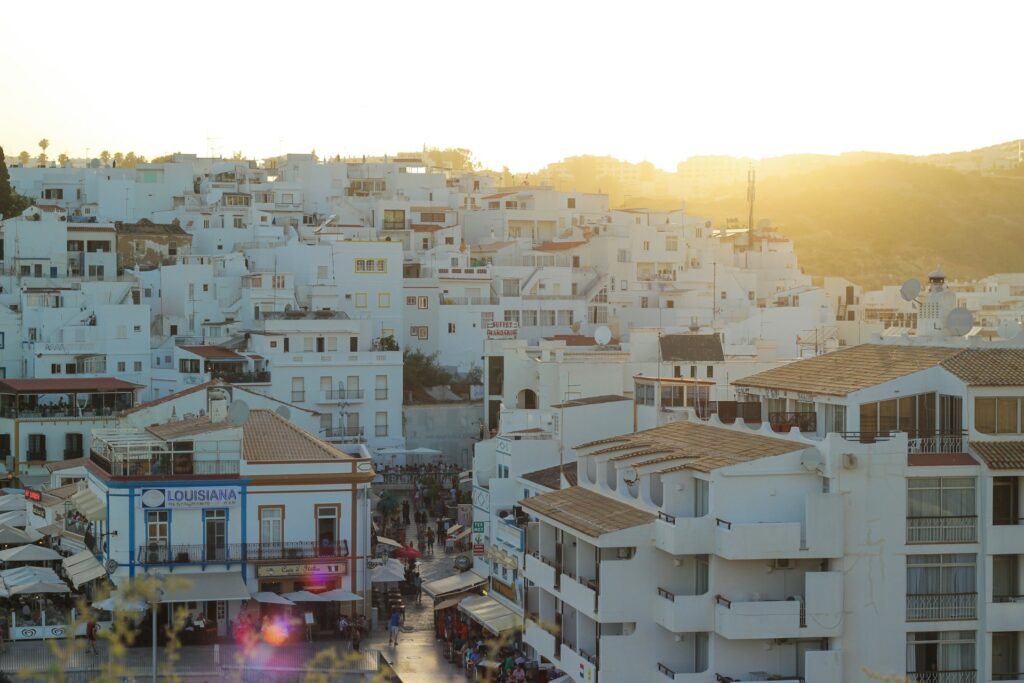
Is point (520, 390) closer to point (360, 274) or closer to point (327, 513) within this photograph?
point (360, 274)

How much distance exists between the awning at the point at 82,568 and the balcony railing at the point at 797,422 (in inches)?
683

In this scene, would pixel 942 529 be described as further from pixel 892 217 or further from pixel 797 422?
pixel 892 217

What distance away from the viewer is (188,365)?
67000 millimetres

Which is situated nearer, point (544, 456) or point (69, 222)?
point (544, 456)

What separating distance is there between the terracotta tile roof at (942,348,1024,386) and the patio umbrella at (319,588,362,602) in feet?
54.7

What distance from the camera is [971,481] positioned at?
32.0 meters

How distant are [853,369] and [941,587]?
509cm

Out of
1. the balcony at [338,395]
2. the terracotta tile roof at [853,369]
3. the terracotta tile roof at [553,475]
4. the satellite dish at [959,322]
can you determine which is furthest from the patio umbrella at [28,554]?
the satellite dish at [959,322]

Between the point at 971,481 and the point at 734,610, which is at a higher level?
the point at 971,481

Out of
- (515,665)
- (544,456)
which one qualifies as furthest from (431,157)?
(515,665)

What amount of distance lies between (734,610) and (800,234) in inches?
4942

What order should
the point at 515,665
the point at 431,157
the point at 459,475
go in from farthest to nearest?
the point at 431,157 < the point at 459,475 < the point at 515,665

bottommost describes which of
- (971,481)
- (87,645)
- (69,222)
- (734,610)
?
(87,645)

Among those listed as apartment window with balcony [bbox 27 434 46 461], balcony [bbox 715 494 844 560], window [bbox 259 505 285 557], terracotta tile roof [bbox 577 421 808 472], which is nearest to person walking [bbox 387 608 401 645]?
window [bbox 259 505 285 557]
